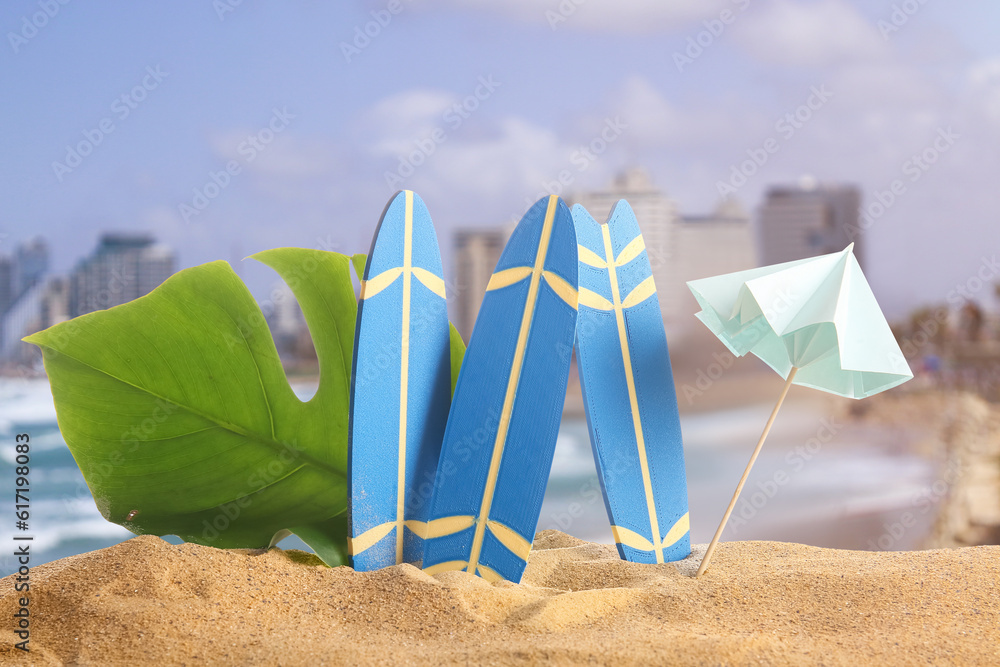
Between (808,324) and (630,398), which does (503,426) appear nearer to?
(630,398)

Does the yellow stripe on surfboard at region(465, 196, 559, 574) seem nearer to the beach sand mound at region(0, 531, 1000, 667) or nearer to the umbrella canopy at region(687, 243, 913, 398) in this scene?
the beach sand mound at region(0, 531, 1000, 667)

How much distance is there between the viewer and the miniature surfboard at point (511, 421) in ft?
8.69

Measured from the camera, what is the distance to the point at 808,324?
8.29 feet

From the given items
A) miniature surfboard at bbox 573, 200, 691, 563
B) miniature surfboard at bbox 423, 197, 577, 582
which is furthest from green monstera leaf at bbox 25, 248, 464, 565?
miniature surfboard at bbox 573, 200, 691, 563

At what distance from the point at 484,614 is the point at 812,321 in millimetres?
1482

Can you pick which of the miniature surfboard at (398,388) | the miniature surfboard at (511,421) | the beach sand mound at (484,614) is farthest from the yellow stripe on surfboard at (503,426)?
the miniature surfboard at (398,388)

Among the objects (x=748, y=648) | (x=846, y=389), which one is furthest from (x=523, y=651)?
(x=846, y=389)

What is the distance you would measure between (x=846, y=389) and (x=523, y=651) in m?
1.68

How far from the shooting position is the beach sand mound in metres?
2.00

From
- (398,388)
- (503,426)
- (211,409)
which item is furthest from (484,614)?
(211,409)

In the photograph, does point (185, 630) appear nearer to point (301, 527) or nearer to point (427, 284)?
point (301, 527)

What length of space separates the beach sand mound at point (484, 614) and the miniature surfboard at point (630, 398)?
243 millimetres

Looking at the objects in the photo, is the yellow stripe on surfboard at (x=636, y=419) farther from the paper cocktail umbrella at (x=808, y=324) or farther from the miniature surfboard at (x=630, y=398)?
the paper cocktail umbrella at (x=808, y=324)

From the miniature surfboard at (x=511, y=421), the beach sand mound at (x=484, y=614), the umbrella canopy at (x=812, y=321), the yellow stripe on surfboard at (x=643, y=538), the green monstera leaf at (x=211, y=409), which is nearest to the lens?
the beach sand mound at (x=484, y=614)
